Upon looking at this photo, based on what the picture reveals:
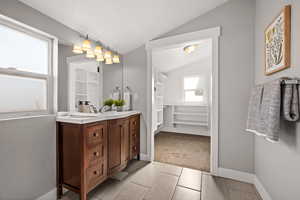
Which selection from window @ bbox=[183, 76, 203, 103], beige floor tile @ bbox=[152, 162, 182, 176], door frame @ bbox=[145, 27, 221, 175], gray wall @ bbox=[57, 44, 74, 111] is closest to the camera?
gray wall @ bbox=[57, 44, 74, 111]

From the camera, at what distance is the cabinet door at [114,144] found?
1.79 meters

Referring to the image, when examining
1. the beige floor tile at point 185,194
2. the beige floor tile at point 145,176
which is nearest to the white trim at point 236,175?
the beige floor tile at point 185,194

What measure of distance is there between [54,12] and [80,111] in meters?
1.23

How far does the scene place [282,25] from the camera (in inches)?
44.7

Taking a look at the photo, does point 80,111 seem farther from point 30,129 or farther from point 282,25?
point 282,25

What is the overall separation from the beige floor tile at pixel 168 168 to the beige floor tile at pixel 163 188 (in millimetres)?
102

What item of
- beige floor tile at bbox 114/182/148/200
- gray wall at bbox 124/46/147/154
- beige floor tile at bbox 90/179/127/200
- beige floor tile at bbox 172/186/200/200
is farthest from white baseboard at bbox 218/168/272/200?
beige floor tile at bbox 90/179/127/200

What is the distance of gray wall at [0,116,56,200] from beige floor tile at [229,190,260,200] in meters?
2.17

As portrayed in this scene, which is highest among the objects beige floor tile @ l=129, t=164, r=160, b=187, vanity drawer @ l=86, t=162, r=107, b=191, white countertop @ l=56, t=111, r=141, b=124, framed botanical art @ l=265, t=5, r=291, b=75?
framed botanical art @ l=265, t=5, r=291, b=75

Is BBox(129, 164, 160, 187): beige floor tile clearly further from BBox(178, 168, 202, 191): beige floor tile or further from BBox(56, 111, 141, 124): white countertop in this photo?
BBox(56, 111, 141, 124): white countertop

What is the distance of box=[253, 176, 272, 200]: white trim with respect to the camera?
4.65 feet

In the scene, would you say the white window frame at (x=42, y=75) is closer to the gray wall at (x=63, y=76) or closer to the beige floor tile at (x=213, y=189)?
the gray wall at (x=63, y=76)

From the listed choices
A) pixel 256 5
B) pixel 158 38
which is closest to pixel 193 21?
pixel 158 38

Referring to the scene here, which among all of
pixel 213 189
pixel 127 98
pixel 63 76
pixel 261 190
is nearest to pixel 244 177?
pixel 261 190
